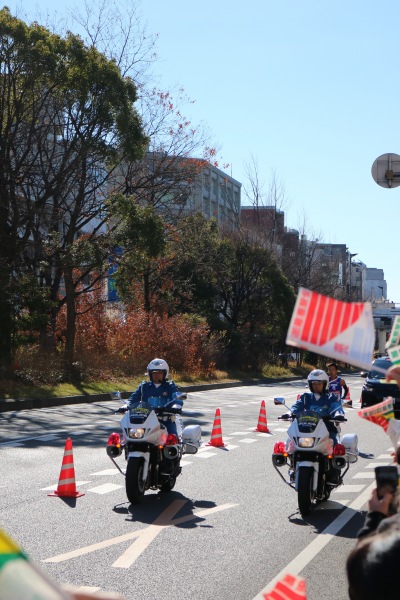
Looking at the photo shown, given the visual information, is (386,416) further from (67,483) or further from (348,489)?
(348,489)

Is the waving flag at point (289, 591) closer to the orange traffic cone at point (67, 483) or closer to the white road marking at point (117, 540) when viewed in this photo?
the white road marking at point (117, 540)

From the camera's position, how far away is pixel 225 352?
4925 centimetres

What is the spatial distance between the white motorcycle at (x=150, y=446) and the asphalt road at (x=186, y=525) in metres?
0.23

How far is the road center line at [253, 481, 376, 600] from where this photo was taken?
7.32 meters

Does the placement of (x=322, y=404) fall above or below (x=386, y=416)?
below

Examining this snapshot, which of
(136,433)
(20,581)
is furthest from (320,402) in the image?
(20,581)

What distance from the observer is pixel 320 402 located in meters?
10.9

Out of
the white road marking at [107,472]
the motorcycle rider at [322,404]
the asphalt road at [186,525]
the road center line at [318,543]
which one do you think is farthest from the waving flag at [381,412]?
the white road marking at [107,472]

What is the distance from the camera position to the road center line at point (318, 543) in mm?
7320

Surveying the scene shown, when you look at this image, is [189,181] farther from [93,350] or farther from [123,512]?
[123,512]

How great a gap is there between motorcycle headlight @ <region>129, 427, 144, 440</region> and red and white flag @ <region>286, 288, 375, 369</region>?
24.6 feet

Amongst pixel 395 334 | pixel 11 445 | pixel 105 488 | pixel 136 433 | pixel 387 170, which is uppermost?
pixel 387 170

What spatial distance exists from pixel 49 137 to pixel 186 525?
2310 centimetres

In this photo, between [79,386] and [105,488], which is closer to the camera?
[105,488]
